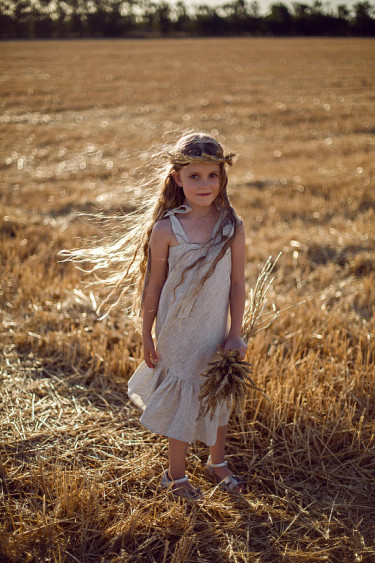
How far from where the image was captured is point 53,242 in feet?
15.7

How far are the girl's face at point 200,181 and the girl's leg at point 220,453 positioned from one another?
1095 millimetres

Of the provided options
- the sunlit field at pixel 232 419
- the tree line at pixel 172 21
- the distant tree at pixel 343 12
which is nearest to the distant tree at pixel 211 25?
the tree line at pixel 172 21

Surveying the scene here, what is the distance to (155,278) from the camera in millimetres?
1982

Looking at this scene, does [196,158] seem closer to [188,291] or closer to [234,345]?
[188,291]

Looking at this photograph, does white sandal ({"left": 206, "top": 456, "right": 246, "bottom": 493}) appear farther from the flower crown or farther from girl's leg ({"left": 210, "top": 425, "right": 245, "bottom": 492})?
the flower crown

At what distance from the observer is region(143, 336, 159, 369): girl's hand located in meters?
2.01

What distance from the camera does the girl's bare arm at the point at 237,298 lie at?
197 cm

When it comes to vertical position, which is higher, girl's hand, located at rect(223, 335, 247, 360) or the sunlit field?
girl's hand, located at rect(223, 335, 247, 360)

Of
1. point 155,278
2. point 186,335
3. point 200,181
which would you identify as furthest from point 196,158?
point 186,335

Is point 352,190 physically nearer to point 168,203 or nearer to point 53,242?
point 53,242

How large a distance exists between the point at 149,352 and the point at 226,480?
746 mm

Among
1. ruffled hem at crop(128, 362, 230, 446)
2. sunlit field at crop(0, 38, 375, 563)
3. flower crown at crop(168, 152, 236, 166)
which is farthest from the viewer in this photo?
ruffled hem at crop(128, 362, 230, 446)

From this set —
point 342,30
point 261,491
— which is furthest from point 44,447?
point 342,30

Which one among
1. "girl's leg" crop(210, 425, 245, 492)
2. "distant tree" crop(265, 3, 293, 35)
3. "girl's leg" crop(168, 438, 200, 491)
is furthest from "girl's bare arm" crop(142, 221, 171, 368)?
"distant tree" crop(265, 3, 293, 35)
